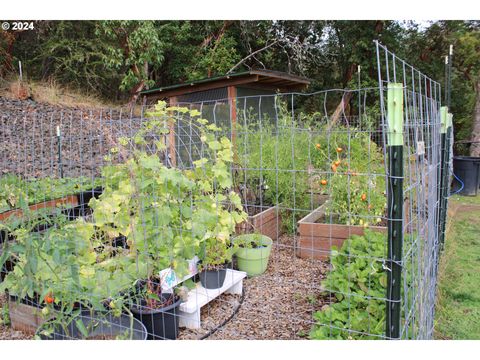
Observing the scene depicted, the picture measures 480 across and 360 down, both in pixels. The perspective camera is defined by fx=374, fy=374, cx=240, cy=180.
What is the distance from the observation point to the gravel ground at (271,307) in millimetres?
2113

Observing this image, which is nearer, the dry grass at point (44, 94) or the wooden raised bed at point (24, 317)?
the wooden raised bed at point (24, 317)

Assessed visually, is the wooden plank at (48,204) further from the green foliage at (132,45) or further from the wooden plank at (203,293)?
the green foliage at (132,45)

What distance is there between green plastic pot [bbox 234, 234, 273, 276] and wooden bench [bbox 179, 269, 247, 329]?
0.95ft

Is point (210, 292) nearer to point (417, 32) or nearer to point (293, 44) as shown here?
point (293, 44)

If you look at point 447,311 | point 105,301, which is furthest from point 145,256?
point 447,311

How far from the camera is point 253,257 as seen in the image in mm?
2791

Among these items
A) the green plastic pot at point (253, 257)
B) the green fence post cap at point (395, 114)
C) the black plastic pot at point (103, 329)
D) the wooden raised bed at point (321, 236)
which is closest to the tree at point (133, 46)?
the wooden raised bed at point (321, 236)

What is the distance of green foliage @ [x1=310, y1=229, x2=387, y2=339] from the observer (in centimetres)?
181

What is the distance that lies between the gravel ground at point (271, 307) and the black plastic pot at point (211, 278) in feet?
0.55

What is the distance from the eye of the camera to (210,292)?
230 centimetres

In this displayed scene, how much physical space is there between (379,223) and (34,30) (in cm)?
1122

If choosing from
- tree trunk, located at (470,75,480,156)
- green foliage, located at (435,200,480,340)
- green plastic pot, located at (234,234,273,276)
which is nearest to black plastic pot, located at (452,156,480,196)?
tree trunk, located at (470,75,480,156)

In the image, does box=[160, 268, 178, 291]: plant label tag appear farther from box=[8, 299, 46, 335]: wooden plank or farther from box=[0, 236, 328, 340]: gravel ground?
box=[8, 299, 46, 335]: wooden plank

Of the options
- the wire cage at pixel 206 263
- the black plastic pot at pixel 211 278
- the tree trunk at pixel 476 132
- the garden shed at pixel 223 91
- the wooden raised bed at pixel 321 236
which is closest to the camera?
the wire cage at pixel 206 263
